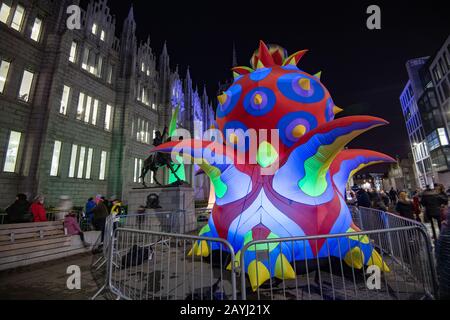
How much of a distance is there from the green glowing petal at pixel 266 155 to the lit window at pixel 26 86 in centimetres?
1809

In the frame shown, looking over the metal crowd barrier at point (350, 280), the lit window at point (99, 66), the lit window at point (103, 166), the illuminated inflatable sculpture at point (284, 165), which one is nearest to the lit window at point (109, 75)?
the lit window at point (99, 66)

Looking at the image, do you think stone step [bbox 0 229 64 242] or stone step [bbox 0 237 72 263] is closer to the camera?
stone step [bbox 0 237 72 263]

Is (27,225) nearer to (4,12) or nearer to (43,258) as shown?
(43,258)

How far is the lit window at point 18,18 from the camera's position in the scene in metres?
14.9

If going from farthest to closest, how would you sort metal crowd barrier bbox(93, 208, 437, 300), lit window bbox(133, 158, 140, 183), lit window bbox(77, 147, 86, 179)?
lit window bbox(133, 158, 140, 183) → lit window bbox(77, 147, 86, 179) → metal crowd barrier bbox(93, 208, 437, 300)

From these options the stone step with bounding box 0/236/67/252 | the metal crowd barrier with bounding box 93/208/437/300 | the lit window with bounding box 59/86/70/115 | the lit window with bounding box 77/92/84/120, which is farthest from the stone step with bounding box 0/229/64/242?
the lit window with bounding box 77/92/84/120

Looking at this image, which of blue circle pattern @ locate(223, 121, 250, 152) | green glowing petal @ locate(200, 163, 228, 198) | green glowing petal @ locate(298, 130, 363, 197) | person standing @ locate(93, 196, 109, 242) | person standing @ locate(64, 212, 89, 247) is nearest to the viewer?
green glowing petal @ locate(298, 130, 363, 197)

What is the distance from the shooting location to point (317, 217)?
4098mm

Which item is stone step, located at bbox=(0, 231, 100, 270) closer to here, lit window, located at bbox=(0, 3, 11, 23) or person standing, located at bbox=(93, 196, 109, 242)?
person standing, located at bbox=(93, 196, 109, 242)

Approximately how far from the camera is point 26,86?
15367mm

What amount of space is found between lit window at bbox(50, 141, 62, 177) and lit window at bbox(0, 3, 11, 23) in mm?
8300

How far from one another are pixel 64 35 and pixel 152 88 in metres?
11.6

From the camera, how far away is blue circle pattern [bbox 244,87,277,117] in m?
4.67
